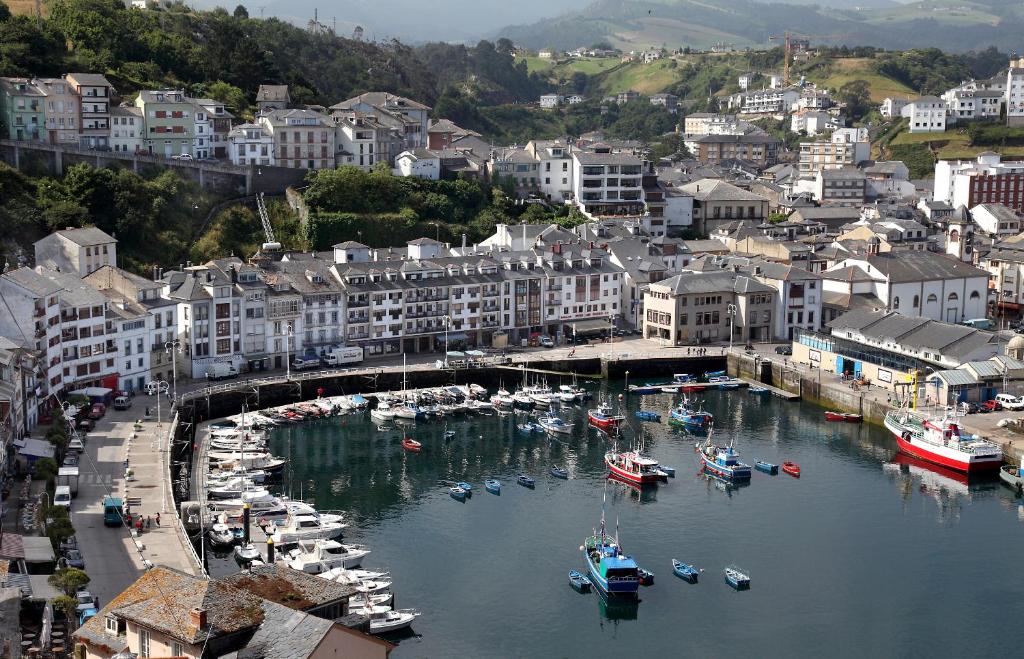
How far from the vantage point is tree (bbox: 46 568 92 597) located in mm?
25897

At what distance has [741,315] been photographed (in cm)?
5838

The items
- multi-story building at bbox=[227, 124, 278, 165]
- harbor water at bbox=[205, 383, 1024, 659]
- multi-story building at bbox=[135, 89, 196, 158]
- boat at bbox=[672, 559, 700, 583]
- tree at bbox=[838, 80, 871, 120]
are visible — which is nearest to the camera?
harbor water at bbox=[205, 383, 1024, 659]

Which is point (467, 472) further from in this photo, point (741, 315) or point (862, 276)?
point (862, 276)

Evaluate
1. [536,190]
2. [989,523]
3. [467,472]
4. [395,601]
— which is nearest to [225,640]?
[395,601]

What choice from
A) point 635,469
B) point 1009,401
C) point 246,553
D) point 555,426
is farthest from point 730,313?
point 246,553

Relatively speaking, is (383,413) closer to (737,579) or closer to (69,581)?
(737,579)

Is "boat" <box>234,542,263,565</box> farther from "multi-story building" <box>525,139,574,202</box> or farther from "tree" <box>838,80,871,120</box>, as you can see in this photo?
"tree" <box>838,80,871,120</box>

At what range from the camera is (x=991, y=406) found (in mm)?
47156

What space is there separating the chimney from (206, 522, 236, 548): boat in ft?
45.7

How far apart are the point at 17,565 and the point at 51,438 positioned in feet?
35.7

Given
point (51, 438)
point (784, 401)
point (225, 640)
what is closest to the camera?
point (225, 640)

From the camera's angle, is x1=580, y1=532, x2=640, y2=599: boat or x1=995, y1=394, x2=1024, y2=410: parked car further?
x1=995, y1=394, x2=1024, y2=410: parked car

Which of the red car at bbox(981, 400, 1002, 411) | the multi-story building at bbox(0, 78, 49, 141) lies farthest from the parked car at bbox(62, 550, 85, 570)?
the multi-story building at bbox(0, 78, 49, 141)

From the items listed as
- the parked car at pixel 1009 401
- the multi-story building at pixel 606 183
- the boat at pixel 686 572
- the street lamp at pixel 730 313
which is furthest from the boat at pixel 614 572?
the multi-story building at pixel 606 183
